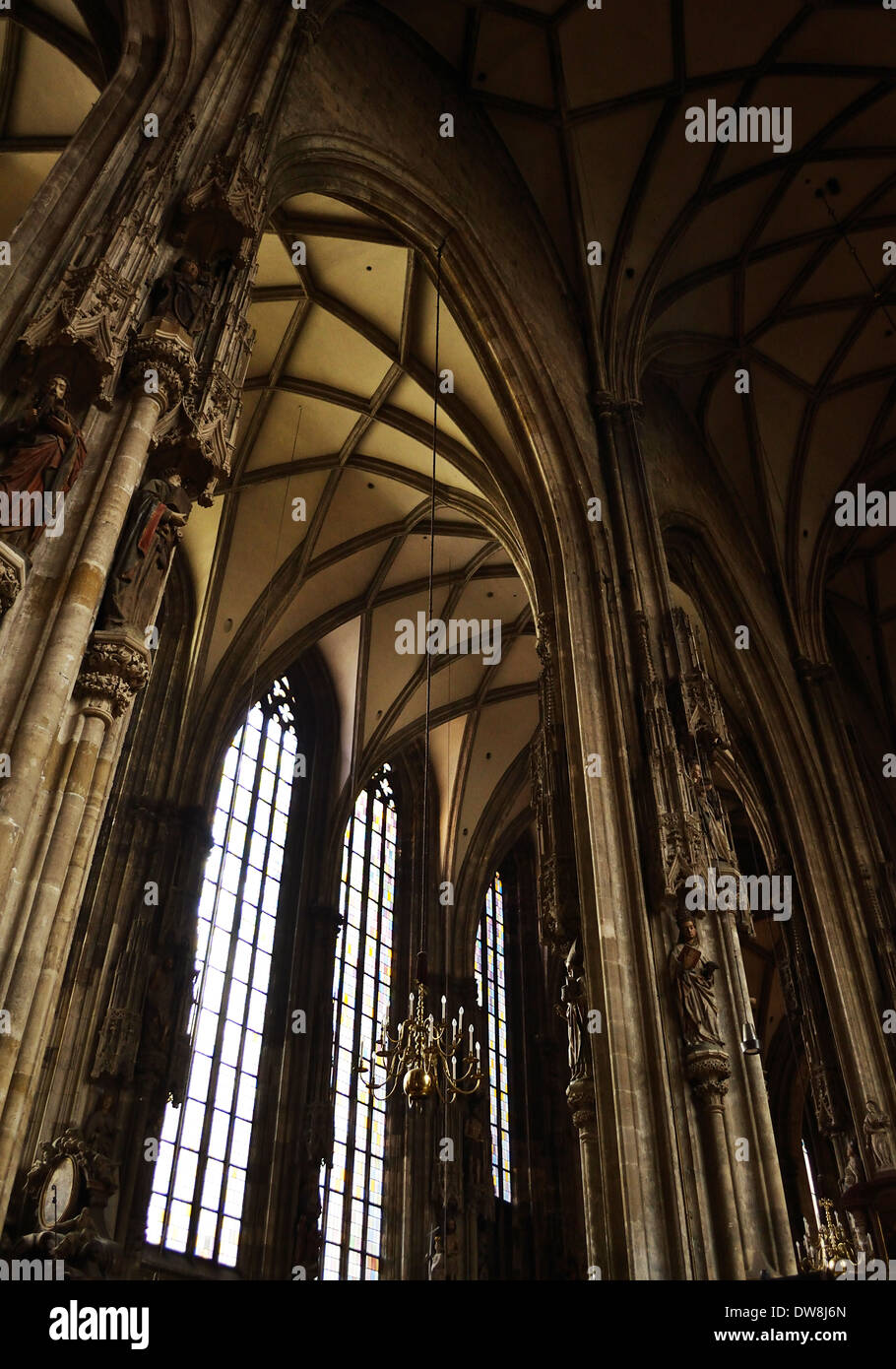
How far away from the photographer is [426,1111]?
55.8 feet

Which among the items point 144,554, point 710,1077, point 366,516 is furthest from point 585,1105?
point 366,516

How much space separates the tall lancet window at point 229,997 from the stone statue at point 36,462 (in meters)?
9.20

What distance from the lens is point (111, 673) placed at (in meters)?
5.80

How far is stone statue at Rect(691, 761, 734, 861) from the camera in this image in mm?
10602

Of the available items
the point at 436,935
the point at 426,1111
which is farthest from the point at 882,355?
the point at 426,1111

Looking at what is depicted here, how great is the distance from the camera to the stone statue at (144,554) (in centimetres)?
607

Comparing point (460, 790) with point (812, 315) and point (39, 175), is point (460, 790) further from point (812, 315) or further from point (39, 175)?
point (39, 175)

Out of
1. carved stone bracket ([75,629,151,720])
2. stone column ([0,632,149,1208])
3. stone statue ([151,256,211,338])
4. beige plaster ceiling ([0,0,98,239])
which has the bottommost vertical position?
stone column ([0,632,149,1208])

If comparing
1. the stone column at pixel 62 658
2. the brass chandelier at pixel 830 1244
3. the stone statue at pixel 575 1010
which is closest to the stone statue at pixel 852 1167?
the brass chandelier at pixel 830 1244

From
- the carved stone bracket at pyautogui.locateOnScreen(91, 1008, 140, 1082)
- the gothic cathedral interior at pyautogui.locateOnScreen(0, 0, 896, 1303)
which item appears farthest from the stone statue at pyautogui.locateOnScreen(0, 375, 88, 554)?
the carved stone bracket at pyautogui.locateOnScreen(91, 1008, 140, 1082)

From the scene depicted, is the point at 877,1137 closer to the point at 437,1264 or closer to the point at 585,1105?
the point at 585,1105

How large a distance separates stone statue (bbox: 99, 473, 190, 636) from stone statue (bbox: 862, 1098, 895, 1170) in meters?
10.3

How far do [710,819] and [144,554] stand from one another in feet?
21.2

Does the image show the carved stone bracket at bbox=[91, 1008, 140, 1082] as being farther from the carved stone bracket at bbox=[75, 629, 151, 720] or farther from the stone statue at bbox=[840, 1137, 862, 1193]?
the stone statue at bbox=[840, 1137, 862, 1193]
